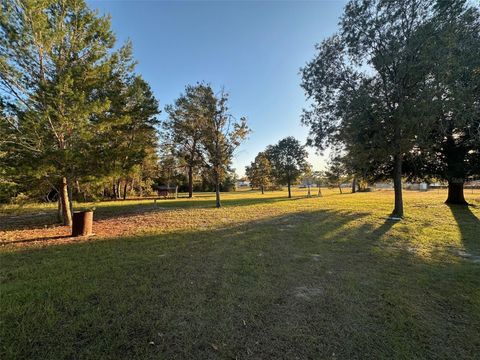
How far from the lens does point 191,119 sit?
17.6m

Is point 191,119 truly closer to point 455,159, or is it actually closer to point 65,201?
point 65,201

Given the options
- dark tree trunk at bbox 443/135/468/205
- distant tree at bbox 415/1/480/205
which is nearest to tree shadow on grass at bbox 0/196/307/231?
distant tree at bbox 415/1/480/205

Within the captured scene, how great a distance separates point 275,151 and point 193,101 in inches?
672

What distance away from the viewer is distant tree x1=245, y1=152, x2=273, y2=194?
36416mm

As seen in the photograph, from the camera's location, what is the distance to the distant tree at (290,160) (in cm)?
3114

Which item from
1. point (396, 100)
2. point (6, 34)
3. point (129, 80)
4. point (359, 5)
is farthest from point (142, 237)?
point (359, 5)

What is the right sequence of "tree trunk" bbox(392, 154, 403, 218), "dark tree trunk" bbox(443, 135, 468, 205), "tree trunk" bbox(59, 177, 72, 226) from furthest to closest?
1. "dark tree trunk" bbox(443, 135, 468, 205)
2. "tree trunk" bbox(392, 154, 403, 218)
3. "tree trunk" bbox(59, 177, 72, 226)

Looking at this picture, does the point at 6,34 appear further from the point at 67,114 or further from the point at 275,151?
the point at 275,151

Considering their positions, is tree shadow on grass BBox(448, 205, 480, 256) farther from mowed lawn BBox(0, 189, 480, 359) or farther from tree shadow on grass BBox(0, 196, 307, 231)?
tree shadow on grass BBox(0, 196, 307, 231)

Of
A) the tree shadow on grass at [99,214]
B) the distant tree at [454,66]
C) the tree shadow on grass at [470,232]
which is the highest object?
the distant tree at [454,66]

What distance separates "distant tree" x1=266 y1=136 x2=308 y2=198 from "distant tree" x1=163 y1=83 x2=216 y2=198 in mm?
14441

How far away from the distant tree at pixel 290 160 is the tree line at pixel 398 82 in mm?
17939

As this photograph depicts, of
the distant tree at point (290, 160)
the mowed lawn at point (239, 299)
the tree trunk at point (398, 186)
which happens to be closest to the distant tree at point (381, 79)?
the tree trunk at point (398, 186)

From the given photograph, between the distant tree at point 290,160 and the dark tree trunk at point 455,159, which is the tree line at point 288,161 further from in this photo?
the dark tree trunk at point 455,159
